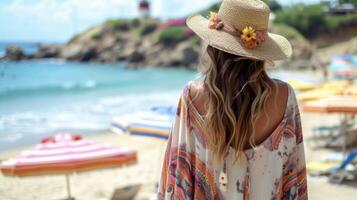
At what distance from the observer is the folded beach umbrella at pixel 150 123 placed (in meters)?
5.99

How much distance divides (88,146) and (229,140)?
386 cm

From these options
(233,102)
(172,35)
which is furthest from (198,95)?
(172,35)

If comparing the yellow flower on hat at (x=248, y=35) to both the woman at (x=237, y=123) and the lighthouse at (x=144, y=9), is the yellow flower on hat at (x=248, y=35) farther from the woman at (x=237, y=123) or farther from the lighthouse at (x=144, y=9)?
the lighthouse at (x=144, y=9)

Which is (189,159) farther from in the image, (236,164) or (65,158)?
(65,158)

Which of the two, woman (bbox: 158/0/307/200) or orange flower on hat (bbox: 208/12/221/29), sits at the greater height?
orange flower on hat (bbox: 208/12/221/29)

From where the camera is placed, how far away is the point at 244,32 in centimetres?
184

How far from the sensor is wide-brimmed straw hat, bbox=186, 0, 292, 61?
182 cm

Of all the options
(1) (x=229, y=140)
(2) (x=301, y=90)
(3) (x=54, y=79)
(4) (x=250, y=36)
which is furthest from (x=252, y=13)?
(3) (x=54, y=79)

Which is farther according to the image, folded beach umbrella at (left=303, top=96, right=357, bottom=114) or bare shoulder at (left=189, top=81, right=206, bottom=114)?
folded beach umbrella at (left=303, top=96, right=357, bottom=114)

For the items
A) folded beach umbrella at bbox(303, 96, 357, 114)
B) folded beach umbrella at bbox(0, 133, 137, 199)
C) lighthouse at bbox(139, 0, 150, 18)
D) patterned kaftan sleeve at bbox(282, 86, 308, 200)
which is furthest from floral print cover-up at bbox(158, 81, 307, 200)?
lighthouse at bbox(139, 0, 150, 18)

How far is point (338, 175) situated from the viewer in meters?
6.95

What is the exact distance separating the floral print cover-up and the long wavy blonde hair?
52 millimetres

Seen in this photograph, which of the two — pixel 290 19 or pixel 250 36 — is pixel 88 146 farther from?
pixel 290 19

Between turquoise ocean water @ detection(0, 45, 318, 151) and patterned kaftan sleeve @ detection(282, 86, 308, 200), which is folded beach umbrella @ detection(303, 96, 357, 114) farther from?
patterned kaftan sleeve @ detection(282, 86, 308, 200)
